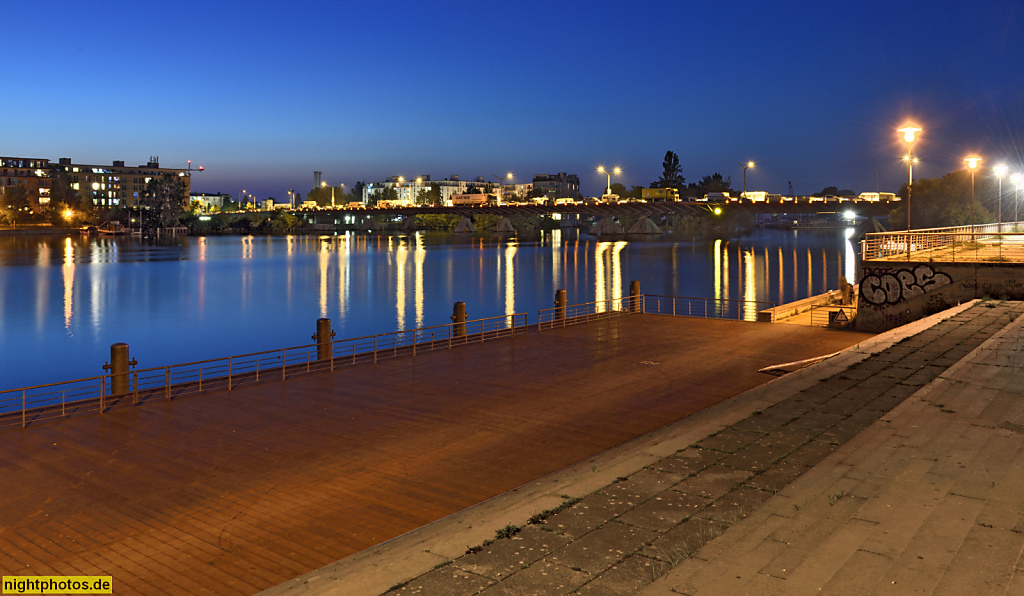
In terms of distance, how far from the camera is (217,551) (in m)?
8.90

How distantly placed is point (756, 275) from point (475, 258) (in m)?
43.3

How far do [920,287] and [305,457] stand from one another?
24.1 meters

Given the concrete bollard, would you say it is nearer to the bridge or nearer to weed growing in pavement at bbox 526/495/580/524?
weed growing in pavement at bbox 526/495/580/524

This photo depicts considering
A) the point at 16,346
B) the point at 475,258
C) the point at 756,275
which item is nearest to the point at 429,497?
the point at 16,346

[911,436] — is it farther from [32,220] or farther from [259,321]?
[32,220]

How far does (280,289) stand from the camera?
74.0 metres

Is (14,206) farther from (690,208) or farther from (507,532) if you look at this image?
(507,532)

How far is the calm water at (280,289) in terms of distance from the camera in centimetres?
4603

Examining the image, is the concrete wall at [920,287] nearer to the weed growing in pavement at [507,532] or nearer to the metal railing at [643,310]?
the metal railing at [643,310]

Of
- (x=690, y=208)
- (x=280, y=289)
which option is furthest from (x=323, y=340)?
(x=690, y=208)

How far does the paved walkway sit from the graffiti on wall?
17108 mm

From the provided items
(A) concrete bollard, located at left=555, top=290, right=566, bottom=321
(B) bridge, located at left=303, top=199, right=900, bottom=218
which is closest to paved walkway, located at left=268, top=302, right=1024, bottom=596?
(A) concrete bollard, located at left=555, top=290, right=566, bottom=321

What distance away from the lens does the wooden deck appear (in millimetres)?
8969

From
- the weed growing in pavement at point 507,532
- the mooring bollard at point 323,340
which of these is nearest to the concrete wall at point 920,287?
the mooring bollard at point 323,340
